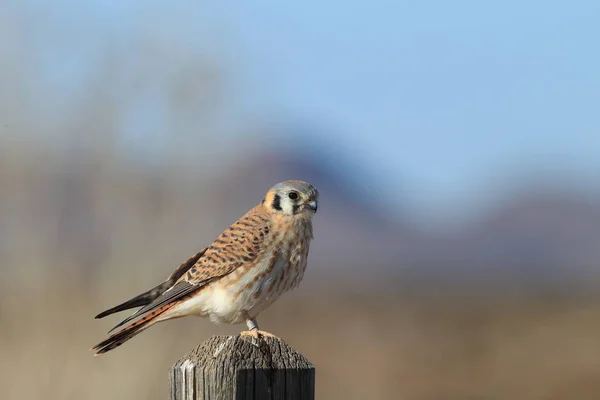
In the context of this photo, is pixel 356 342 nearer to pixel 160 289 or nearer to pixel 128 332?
pixel 160 289

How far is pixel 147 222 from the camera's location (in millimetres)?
5234

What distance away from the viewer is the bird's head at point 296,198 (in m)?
3.87

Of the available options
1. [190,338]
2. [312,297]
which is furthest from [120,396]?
[312,297]

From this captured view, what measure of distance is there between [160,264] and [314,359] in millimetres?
3932

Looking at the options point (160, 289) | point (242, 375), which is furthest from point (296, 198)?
point (242, 375)

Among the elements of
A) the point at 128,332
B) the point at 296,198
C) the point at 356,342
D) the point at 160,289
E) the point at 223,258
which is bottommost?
the point at 356,342

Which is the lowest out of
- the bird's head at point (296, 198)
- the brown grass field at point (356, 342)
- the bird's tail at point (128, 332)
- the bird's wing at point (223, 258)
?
the brown grass field at point (356, 342)

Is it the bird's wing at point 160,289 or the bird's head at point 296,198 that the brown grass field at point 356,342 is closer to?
the bird's wing at point 160,289

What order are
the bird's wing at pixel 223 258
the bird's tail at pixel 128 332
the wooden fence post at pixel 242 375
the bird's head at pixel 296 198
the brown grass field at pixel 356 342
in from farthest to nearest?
the brown grass field at pixel 356 342, the bird's head at pixel 296 198, the bird's wing at pixel 223 258, the bird's tail at pixel 128 332, the wooden fence post at pixel 242 375

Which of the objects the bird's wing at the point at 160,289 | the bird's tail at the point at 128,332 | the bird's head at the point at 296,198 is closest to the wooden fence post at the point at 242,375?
the bird's wing at the point at 160,289

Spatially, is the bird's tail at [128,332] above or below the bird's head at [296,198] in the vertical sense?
below

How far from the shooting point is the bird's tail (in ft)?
11.1

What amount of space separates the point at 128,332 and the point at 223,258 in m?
0.48

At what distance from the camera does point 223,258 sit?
12.4 ft
